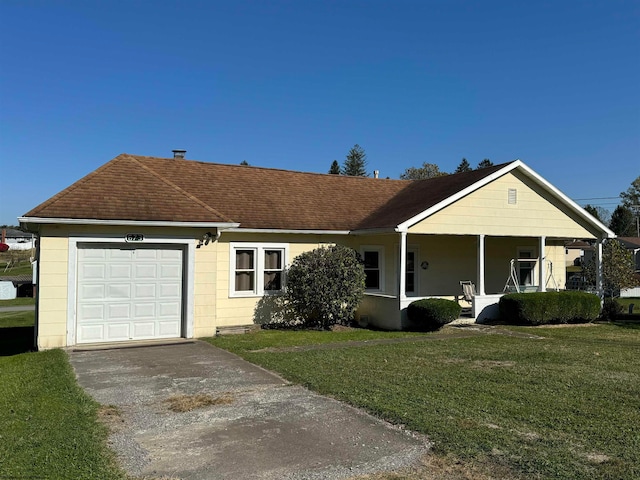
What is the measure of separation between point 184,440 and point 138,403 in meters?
1.74

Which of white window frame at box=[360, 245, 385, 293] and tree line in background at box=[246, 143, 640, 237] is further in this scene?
tree line in background at box=[246, 143, 640, 237]

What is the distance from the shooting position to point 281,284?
609 inches

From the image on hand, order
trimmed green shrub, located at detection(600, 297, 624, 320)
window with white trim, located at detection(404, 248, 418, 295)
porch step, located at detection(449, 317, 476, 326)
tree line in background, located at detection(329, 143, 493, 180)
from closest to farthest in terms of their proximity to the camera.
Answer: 1. porch step, located at detection(449, 317, 476, 326)
2. trimmed green shrub, located at detection(600, 297, 624, 320)
3. window with white trim, located at detection(404, 248, 418, 295)
4. tree line in background, located at detection(329, 143, 493, 180)

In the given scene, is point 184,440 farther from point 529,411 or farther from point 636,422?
point 636,422

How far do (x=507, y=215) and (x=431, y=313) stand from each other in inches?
196

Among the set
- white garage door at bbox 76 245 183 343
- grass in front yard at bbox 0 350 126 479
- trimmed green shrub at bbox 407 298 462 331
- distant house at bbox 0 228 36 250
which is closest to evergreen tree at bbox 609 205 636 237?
trimmed green shrub at bbox 407 298 462 331

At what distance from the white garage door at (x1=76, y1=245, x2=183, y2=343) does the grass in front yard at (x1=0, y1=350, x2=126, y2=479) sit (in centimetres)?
284

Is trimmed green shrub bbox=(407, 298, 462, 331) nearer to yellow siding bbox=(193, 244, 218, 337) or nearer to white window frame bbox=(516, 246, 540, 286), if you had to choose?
yellow siding bbox=(193, 244, 218, 337)

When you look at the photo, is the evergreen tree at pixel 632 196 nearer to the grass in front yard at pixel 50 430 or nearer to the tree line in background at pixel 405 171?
the tree line in background at pixel 405 171

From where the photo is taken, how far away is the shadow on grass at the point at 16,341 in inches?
465

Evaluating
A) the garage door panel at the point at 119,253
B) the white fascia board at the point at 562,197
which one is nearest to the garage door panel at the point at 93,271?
the garage door panel at the point at 119,253

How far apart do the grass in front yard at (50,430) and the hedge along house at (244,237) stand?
3.14 metres

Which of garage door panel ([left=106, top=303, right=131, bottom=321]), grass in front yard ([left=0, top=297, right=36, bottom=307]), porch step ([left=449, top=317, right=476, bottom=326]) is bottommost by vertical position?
grass in front yard ([left=0, top=297, right=36, bottom=307])

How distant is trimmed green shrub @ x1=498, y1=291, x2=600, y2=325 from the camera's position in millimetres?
15547
